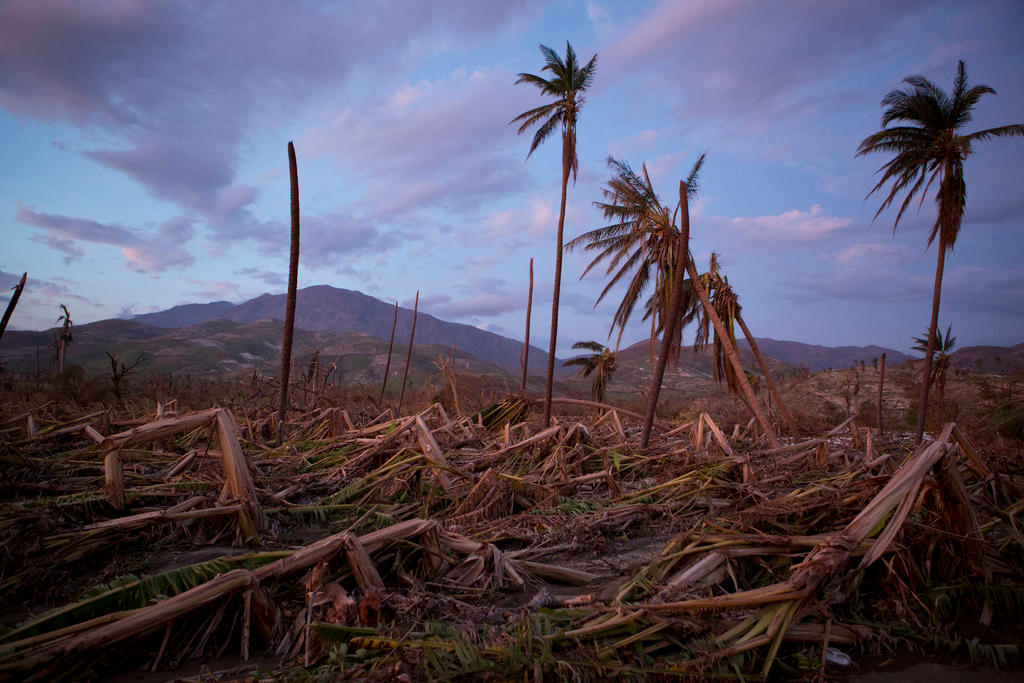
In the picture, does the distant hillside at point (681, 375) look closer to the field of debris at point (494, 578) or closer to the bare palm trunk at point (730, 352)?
the bare palm trunk at point (730, 352)

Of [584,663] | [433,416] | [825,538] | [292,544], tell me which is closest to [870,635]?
[825,538]

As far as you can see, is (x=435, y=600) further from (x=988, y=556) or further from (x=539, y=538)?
(x=988, y=556)

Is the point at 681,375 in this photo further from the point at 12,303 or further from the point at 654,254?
the point at 12,303

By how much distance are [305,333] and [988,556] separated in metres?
136

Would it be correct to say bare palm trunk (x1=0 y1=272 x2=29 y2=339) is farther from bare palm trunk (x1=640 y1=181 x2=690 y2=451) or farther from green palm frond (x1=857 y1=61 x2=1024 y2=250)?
green palm frond (x1=857 y1=61 x2=1024 y2=250)

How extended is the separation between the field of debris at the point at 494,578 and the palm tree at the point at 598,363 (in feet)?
53.2

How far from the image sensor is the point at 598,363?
830 inches

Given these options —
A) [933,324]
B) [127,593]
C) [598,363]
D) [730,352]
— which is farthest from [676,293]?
[598,363]

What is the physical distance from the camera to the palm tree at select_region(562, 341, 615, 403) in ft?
66.9

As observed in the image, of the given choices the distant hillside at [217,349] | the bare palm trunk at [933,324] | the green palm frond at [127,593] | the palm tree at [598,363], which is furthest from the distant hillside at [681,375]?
the green palm frond at [127,593]

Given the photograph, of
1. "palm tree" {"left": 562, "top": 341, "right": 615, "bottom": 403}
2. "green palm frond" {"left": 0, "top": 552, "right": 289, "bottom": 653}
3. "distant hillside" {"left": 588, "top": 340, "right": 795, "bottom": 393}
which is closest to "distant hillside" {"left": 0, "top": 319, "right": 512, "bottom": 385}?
"distant hillside" {"left": 588, "top": 340, "right": 795, "bottom": 393}

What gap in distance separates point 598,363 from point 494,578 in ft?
61.8

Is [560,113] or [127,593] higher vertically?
[560,113]

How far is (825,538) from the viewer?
7.63 ft
